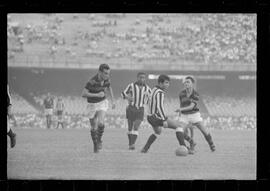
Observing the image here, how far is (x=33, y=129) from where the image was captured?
14.6 meters

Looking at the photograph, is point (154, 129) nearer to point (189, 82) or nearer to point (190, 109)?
point (190, 109)

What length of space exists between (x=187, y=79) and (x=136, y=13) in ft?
3.10

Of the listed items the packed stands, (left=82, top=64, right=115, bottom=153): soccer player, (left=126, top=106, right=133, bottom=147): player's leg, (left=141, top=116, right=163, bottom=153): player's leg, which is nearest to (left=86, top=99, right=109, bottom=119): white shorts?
(left=82, top=64, right=115, bottom=153): soccer player

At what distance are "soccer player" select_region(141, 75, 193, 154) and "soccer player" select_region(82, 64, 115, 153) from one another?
0.46 m

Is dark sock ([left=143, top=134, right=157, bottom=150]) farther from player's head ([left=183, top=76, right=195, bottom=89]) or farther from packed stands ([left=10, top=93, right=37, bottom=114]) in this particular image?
packed stands ([left=10, top=93, right=37, bottom=114])

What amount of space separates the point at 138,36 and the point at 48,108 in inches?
51.2

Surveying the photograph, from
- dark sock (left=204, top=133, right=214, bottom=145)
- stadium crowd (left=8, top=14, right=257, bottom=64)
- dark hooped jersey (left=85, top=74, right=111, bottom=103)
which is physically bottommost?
dark sock (left=204, top=133, right=214, bottom=145)

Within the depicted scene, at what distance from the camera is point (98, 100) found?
581 inches

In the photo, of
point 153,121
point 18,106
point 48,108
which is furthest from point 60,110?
point 153,121

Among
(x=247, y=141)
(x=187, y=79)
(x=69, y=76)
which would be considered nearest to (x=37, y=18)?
(x=69, y=76)

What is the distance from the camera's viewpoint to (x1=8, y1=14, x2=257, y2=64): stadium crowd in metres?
14.6

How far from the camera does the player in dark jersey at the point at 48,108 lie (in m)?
14.6

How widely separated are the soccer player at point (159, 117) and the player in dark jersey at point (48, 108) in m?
1.10
